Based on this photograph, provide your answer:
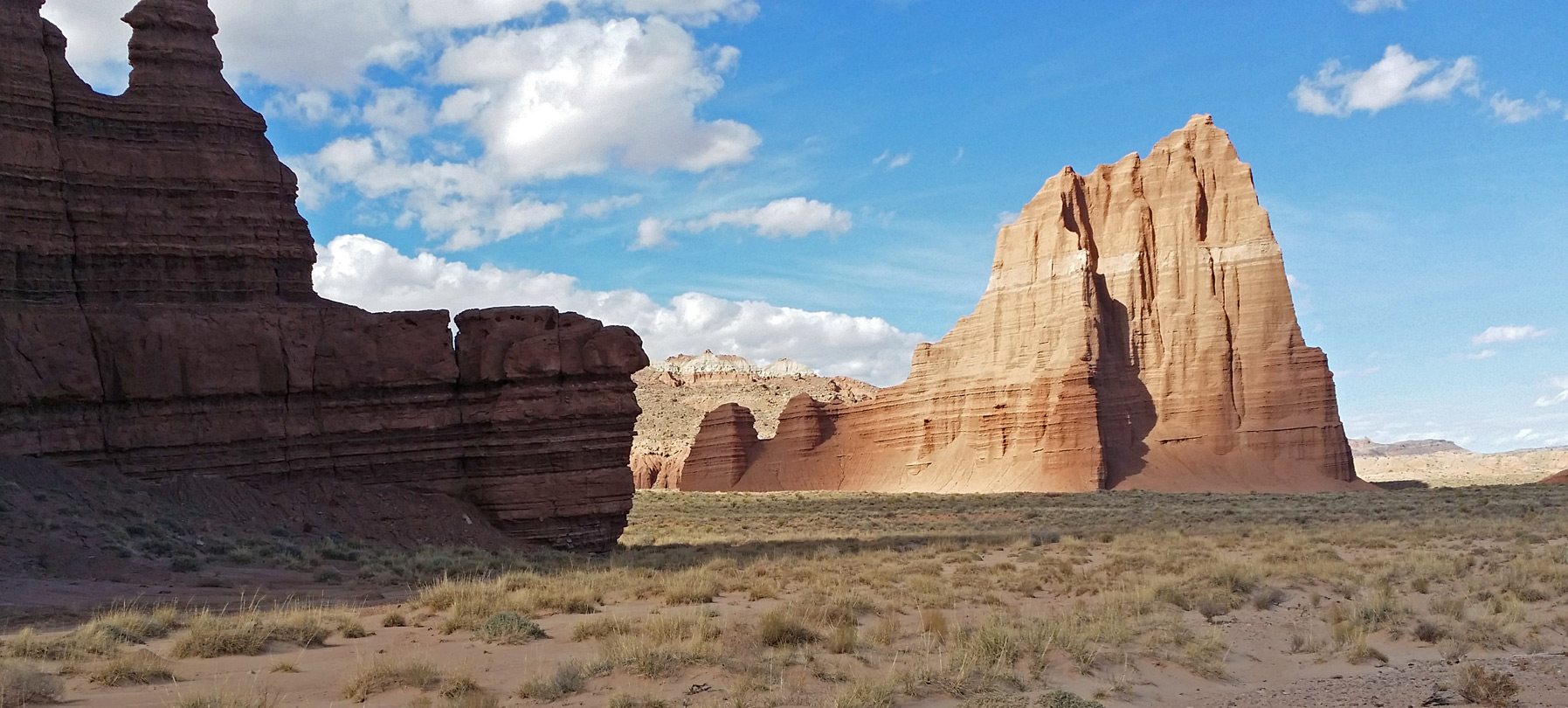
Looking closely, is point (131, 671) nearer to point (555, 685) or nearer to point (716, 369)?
point (555, 685)

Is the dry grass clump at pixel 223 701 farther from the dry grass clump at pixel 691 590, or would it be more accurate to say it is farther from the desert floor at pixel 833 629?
the dry grass clump at pixel 691 590

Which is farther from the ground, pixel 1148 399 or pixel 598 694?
pixel 1148 399

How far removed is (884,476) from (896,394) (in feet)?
19.9

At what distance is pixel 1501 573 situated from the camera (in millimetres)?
17219

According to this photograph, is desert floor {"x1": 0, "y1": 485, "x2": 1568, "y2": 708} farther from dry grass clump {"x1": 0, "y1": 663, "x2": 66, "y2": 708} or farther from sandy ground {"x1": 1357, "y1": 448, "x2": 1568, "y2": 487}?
sandy ground {"x1": 1357, "y1": 448, "x2": 1568, "y2": 487}

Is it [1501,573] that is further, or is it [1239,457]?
[1239,457]

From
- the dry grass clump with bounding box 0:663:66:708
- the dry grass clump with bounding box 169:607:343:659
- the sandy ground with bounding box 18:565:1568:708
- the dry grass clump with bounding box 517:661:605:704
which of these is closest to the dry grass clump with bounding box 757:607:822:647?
the sandy ground with bounding box 18:565:1568:708

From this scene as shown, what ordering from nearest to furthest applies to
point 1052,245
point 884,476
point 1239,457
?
1. point 1239,457
2. point 1052,245
3. point 884,476

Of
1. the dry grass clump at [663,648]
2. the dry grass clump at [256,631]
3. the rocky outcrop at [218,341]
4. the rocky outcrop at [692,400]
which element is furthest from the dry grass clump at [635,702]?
the rocky outcrop at [692,400]

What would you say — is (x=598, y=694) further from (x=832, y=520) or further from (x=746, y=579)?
(x=832, y=520)

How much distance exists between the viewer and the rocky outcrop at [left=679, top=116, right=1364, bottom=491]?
62750 millimetres

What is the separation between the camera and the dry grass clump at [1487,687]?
10.0 meters

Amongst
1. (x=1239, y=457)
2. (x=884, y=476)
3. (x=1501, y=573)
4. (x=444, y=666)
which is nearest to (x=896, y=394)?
(x=884, y=476)

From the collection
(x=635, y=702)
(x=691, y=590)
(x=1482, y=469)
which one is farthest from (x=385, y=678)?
(x=1482, y=469)
